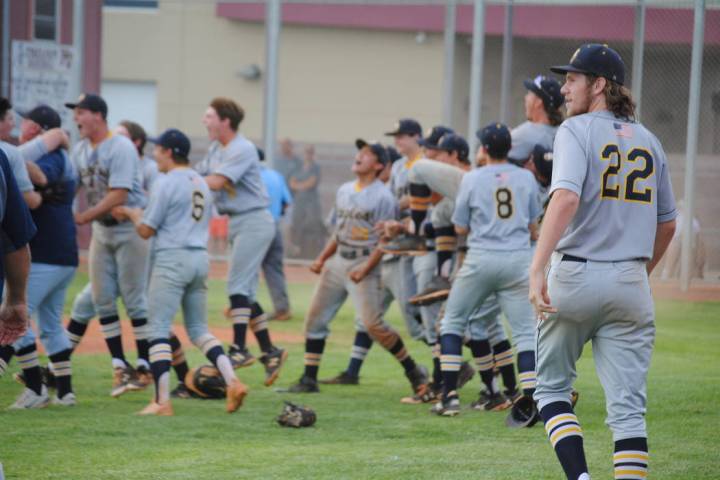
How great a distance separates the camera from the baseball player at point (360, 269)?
9.13 m

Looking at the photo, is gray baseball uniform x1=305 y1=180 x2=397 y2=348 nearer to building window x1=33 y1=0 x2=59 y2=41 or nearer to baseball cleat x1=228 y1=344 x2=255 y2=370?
baseball cleat x1=228 y1=344 x2=255 y2=370

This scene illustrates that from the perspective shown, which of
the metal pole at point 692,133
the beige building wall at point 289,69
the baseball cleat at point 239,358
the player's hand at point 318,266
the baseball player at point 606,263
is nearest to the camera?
the baseball player at point 606,263

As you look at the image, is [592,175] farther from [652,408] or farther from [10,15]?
[10,15]

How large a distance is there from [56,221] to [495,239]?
3.04m

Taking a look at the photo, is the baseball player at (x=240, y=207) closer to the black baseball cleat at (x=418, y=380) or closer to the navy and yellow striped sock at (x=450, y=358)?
the black baseball cleat at (x=418, y=380)

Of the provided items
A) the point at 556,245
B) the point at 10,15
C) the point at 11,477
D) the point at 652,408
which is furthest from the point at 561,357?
the point at 10,15

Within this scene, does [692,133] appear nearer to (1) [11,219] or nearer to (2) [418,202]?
(2) [418,202]

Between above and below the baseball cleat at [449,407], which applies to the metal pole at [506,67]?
above

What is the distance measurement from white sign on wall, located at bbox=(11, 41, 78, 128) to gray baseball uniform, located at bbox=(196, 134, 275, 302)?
26.9ft

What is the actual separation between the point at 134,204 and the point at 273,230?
56.3 inches

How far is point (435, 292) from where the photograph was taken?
27.6 feet

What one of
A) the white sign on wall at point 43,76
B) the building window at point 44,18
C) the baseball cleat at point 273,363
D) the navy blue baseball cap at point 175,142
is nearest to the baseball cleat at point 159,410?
the baseball cleat at point 273,363

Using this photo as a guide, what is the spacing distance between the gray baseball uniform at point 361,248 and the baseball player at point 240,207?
2.84 feet

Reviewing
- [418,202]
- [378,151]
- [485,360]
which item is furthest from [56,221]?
[485,360]
